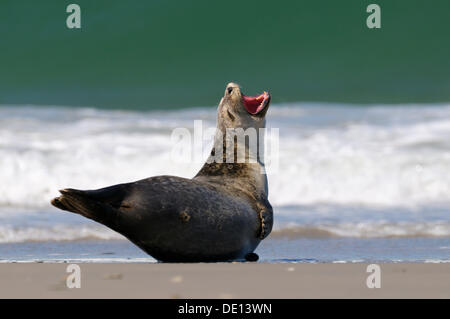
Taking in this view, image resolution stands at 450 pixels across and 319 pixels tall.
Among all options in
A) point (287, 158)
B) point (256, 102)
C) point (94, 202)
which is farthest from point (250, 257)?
Result: point (287, 158)

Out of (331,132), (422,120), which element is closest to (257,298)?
(331,132)

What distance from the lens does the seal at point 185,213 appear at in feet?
19.8

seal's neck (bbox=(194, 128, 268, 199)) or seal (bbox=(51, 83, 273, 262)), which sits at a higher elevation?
seal's neck (bbox=(194, 128, 268, 199))

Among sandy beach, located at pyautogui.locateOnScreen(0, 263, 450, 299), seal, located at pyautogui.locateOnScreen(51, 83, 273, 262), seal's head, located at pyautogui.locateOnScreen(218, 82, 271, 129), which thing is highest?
seal's head, located at pyautogui.locateOnScreen(218, 82, 271, 129)

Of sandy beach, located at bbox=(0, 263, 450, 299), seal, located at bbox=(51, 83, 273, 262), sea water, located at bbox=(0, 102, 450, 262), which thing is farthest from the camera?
sea water, located at bbox=(0, 102, 450, 262)

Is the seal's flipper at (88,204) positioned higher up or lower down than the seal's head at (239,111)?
lower down

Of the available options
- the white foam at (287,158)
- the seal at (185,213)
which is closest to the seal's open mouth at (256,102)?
the seal at (185,213)

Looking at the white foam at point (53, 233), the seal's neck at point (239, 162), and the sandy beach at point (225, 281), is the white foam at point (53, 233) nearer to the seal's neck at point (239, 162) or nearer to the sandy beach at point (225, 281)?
the seal's neck at point (239, 162)

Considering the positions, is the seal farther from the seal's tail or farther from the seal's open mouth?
the seal's open mouth

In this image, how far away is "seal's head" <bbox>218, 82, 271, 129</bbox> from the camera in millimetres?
7453

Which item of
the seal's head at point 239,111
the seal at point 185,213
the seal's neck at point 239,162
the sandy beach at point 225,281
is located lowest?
the sandy beach at point 225,281

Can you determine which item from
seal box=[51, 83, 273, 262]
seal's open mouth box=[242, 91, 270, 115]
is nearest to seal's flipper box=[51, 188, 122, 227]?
seal box=[51, 83, 273, 262]
